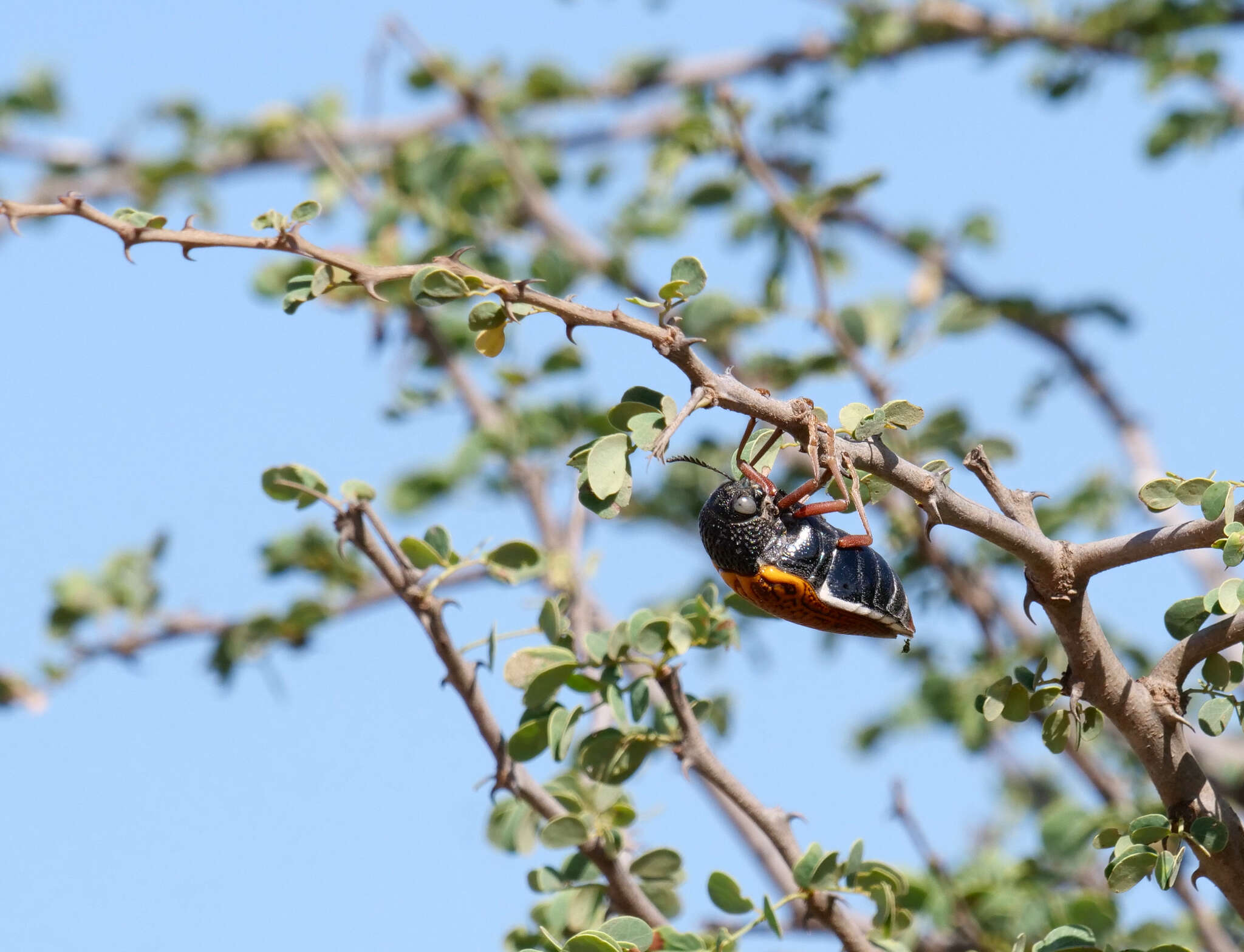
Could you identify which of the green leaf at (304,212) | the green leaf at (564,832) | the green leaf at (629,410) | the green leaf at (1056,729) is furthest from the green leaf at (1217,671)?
the green leaf at (304,212)

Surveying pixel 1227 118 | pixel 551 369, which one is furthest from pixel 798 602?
pixel 1227 118

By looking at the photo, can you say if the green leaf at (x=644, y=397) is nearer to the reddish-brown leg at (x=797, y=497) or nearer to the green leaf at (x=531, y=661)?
the reddish-brown leg at (x=797, y=497)

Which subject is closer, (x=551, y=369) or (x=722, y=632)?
A: (x=722, y=632)

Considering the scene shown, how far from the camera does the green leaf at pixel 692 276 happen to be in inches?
63.5

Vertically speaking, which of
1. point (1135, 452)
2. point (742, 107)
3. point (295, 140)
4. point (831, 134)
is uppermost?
point (295, 140)

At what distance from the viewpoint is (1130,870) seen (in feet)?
5.34

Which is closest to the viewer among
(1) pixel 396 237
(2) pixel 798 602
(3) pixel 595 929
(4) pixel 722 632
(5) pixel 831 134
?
(3) pixel 595 929

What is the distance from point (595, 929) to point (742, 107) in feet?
7.94

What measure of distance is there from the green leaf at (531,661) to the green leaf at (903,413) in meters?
0.63

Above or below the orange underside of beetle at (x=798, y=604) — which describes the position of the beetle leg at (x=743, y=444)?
above

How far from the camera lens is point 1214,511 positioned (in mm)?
1576

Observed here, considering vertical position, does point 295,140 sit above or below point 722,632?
above

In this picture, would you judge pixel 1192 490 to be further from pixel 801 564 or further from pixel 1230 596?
pixel 801 564

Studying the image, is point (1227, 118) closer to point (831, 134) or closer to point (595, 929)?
point (831, 134)
